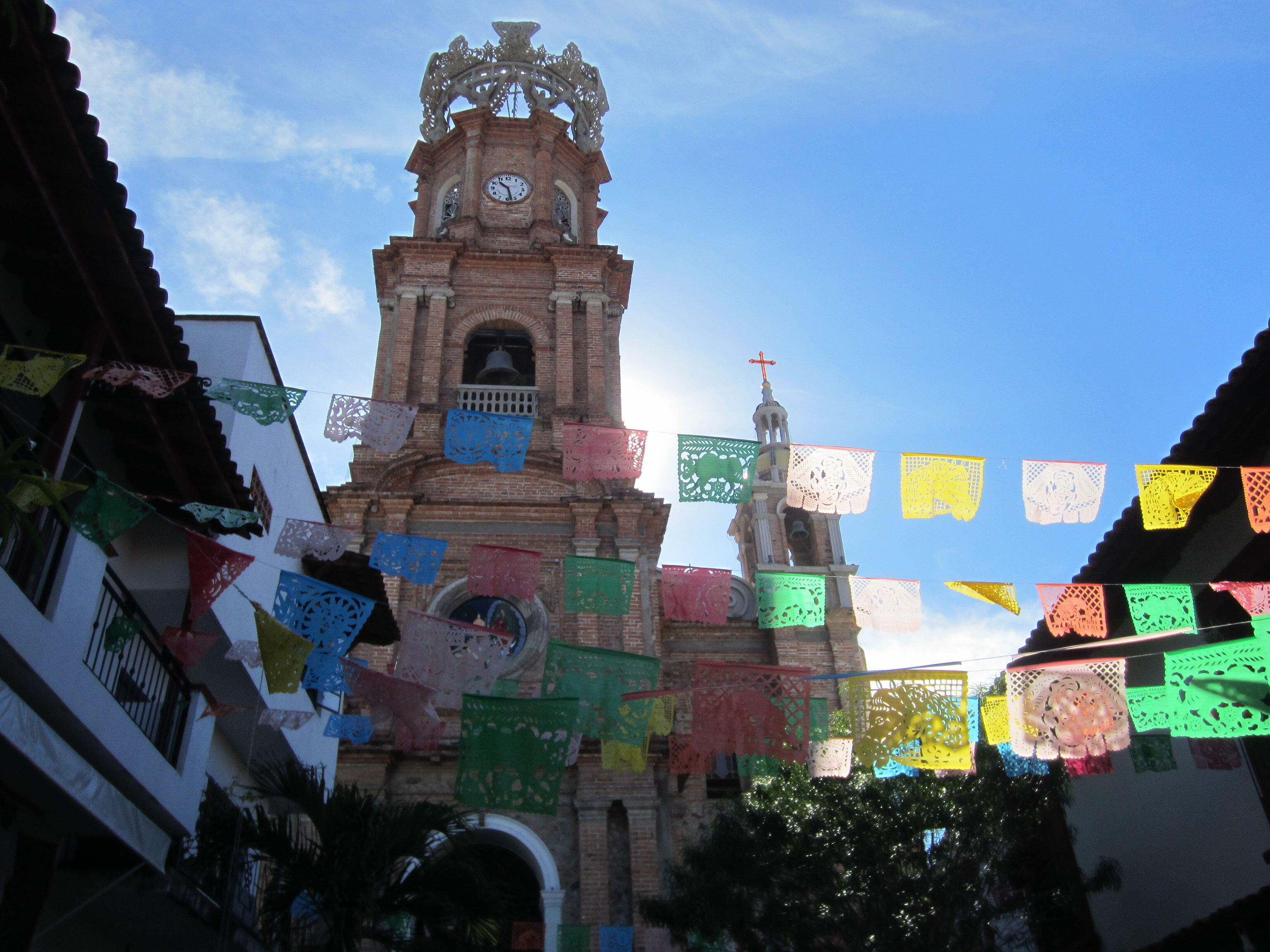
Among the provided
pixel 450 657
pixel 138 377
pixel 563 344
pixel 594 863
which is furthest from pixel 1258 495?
pixel 563 344

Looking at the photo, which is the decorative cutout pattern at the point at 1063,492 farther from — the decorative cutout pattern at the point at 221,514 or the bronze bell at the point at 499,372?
the bronze bell at the point at 499,372

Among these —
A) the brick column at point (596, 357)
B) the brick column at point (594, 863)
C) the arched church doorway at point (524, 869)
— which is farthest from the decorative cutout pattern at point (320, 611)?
the brick column at point (596, 357)

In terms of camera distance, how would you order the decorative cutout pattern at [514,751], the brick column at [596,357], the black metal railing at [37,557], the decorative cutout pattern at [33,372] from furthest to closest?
the brick column at [596,357]
the decorative cutout pattern at [514,751]
the black metal railing at [37,557]
the decorative cutout pattern at [33,372]

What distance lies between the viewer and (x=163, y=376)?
765cm

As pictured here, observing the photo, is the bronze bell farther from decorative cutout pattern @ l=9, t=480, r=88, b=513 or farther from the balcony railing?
decorative cutout pattern @ l=9, t=480, r=88, b=513

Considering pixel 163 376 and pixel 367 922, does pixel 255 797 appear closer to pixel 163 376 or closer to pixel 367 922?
pixel 367 922

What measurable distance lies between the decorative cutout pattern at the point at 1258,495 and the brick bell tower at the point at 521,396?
10.3 meters

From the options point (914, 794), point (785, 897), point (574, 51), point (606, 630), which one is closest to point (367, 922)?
point (785, 897)

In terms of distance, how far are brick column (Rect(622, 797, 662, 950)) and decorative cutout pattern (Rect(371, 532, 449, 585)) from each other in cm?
823

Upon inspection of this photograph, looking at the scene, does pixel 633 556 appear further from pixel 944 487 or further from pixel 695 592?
pixel 944 487

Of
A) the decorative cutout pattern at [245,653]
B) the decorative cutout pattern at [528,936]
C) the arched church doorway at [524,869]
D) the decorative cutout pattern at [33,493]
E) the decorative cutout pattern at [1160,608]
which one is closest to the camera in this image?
the decorative cutout pattern at [33,493]

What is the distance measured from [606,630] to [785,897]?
25.6 ft

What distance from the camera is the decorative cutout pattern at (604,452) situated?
9.45 meters

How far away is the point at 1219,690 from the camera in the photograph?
8.41 m
